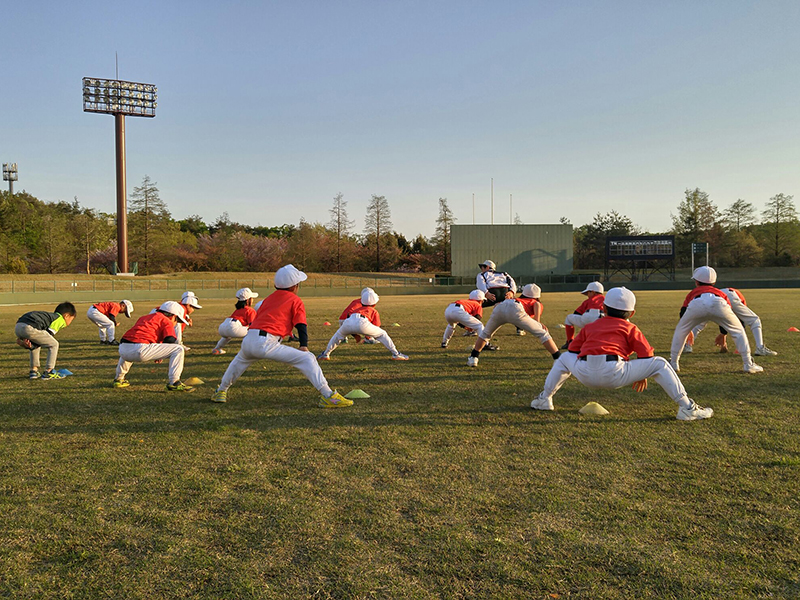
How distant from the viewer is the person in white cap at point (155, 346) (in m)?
8.68

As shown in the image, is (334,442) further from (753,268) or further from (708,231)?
(708,231)

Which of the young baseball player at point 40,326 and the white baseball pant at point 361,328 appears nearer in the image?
the young baseball player at point 40,326

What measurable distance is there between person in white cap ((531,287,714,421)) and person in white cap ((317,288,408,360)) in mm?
5446

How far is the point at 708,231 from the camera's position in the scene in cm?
8819

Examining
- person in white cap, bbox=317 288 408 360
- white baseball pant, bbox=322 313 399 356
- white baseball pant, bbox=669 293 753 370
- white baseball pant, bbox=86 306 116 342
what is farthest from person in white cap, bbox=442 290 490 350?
white baseball pant, bbox=86 306 116 342

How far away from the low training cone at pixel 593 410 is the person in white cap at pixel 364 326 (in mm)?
5054

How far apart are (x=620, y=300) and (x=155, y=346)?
21.6 feet

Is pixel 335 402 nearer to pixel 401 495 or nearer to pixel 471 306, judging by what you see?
pixel 401 495

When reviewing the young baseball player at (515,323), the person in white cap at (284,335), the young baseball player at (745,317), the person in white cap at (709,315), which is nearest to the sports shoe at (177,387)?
the person in white cap at (284,335)

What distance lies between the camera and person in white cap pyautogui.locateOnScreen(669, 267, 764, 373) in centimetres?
913

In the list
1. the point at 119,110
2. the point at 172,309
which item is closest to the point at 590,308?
the point at 172,309

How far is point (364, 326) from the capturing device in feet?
37.6

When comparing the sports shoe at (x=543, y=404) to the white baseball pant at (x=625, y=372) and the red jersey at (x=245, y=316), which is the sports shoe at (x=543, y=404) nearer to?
the white baseball pant at (x=625, y=372)

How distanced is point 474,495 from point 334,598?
169cm
